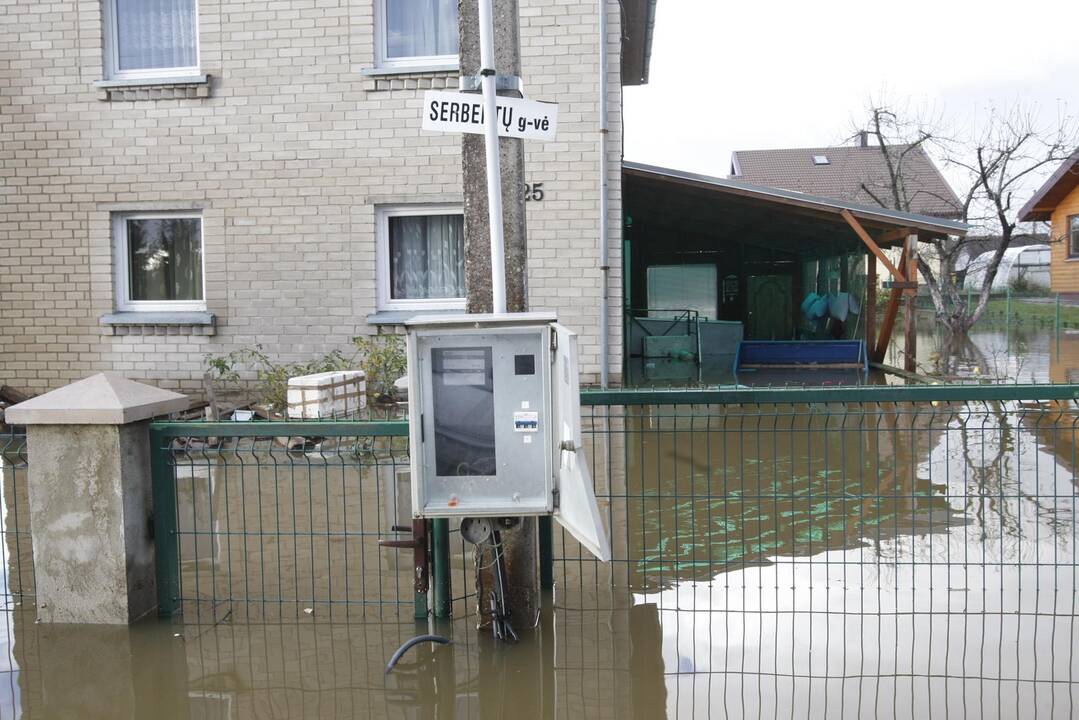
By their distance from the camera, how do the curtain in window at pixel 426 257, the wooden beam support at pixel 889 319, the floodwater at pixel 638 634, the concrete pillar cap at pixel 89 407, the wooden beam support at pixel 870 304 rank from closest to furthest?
1. the floodwater at pixel 638 634
2. the concrete pillar cap at pixel 89 407
3. the curtain in window at pixel 426 257
4. the wooden beam support at pixel 889 319
5. the wooden beam support at pixel 870 304

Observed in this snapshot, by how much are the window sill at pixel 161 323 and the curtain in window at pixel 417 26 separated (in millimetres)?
4026

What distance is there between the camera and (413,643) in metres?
4.59

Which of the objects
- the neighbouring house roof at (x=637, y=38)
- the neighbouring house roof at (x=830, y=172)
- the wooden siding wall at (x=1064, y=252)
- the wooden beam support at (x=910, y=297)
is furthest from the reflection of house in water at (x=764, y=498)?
the neighbouring house roof at (x=830, y=172)

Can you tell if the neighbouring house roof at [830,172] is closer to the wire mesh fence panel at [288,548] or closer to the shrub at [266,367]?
the shrub at [266,367]

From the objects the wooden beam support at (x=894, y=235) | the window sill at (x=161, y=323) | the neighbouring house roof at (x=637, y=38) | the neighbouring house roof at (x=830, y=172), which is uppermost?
the neighbouring house roof at (x=830, y=172)

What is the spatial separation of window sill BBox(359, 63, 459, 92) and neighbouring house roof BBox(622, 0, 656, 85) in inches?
126

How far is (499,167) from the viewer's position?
465 centimetres

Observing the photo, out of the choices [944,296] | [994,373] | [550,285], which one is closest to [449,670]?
[550,285]

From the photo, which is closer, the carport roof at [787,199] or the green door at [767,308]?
the carport roof at [787,199]

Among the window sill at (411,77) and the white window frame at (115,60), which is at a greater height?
the white window frame at (115,60)

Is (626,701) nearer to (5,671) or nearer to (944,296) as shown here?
(5,671)

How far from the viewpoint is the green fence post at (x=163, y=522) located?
5180 millimetres

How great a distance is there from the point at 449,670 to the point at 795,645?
62.2 inches

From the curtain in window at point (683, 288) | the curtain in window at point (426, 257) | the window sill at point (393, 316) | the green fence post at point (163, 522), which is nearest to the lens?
the green fence post at point (163, 522)
